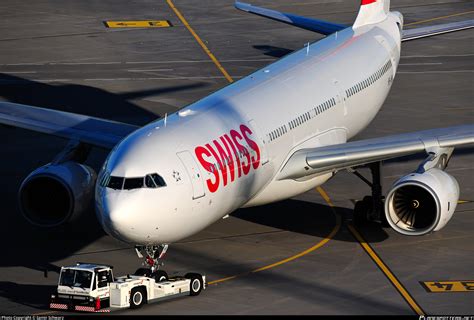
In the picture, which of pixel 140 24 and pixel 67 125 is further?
pixel 140 24

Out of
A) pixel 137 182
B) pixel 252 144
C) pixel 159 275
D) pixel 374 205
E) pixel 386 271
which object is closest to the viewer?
pixel 137 182

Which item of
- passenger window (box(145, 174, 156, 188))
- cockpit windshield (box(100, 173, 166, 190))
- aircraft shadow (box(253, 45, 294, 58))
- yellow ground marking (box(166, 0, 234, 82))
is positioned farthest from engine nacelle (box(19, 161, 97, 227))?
aircraft shadow (box(253, 45, 294, 58))

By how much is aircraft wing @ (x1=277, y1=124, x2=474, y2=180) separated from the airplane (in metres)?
0.04

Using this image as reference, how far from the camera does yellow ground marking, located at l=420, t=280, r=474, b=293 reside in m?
33.7

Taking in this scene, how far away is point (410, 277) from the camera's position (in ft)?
114

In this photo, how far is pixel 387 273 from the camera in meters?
35.2

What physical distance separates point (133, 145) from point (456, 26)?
76.0 feet

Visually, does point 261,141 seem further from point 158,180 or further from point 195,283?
point 158,180

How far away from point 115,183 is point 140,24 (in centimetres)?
4483

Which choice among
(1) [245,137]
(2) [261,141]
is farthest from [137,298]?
(2) [261,141]

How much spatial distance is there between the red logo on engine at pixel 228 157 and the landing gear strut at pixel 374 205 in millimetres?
5271

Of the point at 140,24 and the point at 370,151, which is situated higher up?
the point at 140,24

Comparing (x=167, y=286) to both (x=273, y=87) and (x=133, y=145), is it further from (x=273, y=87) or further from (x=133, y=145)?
(x=273, y=87)

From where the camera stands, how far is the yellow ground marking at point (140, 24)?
75.2m
